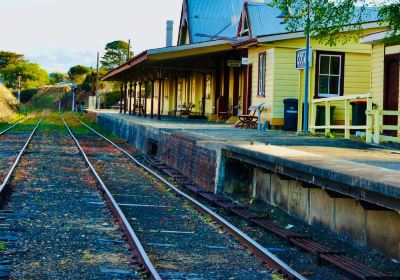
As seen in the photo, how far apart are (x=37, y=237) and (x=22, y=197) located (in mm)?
3272

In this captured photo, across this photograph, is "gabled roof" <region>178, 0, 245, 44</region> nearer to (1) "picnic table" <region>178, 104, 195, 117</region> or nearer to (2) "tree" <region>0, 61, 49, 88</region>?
(1) "picnic table" <region>178, 104, 195, 117</region>

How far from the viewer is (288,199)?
32.3 feet

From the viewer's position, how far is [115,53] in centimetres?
11400

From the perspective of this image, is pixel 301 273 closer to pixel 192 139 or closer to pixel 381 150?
pixel 381 150

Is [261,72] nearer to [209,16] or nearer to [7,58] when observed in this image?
[209,16]

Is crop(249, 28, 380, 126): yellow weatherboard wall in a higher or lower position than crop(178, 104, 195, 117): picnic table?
higher

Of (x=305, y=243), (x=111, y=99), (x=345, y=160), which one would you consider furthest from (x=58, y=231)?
(x=111, y=99)

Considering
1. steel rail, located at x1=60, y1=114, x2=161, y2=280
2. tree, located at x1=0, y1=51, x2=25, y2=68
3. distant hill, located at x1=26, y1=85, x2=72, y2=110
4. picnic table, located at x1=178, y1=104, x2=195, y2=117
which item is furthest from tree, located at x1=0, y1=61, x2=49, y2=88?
steel rail, located at x1=60, y1=114, x2=161, y2=280

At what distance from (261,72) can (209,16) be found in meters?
15.2

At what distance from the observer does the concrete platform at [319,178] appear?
22.4ft

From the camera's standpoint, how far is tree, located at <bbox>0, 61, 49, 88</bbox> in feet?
371

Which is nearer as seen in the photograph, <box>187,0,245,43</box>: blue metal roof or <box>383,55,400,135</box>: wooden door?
<box>383,55,400,135</box>: wooden door

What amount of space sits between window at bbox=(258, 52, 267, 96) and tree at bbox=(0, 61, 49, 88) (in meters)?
93.8

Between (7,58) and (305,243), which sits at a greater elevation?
(7,58)
